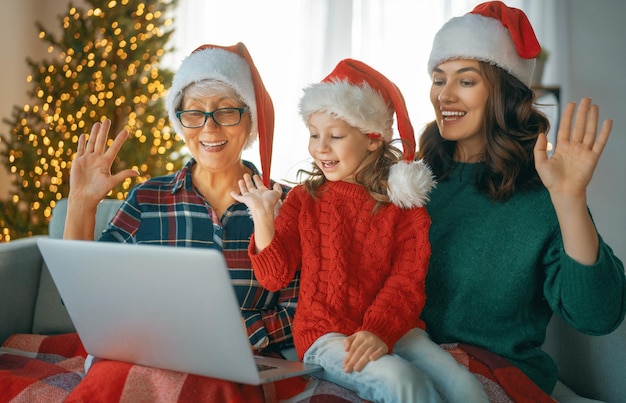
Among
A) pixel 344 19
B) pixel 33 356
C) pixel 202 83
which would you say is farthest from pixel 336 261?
pixel 344 19

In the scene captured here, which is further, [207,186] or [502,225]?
[207,186]

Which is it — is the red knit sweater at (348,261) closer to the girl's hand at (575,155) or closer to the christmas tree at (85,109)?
the girl's hand at (575,155)

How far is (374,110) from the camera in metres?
→ 1.66

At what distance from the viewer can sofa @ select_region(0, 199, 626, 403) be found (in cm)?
171

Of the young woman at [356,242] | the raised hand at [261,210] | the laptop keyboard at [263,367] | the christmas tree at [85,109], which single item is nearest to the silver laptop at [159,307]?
the laptop keyboard at [263,367]

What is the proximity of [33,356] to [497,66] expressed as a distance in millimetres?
1511

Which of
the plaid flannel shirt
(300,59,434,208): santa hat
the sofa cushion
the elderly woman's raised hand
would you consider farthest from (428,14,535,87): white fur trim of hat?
the sofa cushion

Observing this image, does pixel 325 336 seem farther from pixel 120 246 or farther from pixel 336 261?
pixel 120 246

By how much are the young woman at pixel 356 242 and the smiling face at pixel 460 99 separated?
131 mm

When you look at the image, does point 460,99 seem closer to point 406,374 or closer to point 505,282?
point 505,282

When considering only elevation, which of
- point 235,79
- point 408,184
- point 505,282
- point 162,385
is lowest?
point 162,385

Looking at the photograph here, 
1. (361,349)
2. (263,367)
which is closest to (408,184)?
(361,349)

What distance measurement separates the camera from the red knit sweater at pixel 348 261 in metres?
1.52

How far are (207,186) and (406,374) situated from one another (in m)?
0.80
